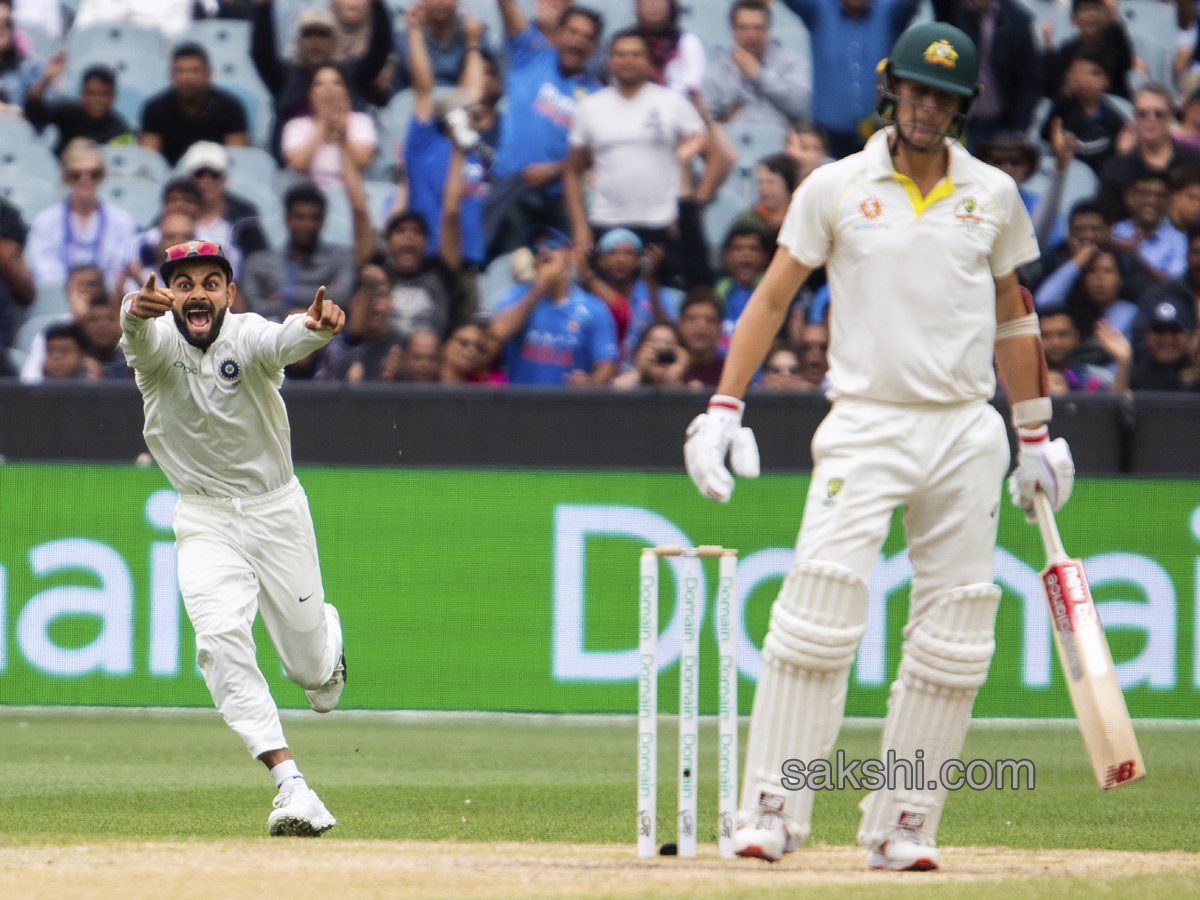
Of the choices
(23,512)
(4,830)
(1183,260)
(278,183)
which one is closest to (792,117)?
(1183,260)

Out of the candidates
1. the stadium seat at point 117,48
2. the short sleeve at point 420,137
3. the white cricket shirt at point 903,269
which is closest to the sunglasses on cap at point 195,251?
the white cricket shirt at point 903,269

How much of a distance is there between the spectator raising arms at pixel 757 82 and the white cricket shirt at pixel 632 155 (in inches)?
31.0

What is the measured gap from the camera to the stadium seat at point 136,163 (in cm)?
1227

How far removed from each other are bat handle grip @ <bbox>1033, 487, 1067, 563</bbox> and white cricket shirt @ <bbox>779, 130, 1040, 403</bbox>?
0.47m

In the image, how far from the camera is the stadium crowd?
10.5m

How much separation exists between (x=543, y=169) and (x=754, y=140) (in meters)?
1.53

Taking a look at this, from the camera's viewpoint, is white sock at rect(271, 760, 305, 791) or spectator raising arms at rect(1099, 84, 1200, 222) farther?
spectator raising arms at rect(1099, 84, 1200, 222)

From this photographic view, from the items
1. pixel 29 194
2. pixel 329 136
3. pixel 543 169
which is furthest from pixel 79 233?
pixel 543 169

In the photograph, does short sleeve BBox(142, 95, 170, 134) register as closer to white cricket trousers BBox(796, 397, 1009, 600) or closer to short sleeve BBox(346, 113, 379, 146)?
short sleeve BBox(346, 113, 379, 146)

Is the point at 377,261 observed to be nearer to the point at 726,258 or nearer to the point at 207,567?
the point at 726,258

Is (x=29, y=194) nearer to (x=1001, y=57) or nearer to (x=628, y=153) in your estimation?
(x=628, y=153)

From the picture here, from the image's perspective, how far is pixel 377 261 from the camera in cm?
1123

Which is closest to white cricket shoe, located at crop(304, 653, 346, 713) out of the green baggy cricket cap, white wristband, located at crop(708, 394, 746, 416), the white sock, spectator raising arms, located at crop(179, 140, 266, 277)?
the white sock

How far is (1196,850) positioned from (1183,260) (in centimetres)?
613
